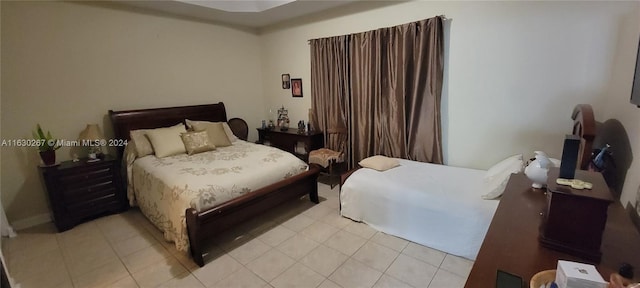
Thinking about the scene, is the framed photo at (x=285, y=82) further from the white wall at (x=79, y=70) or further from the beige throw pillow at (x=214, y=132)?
the beige throw pillow at (x=214, y=132)

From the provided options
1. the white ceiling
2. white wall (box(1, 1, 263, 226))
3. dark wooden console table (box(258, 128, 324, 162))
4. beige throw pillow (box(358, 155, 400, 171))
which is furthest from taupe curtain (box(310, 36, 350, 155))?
white wall (box(1, 1, 263, 226))

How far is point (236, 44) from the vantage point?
4.43m

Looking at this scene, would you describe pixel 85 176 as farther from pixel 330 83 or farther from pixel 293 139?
pixel 330 83

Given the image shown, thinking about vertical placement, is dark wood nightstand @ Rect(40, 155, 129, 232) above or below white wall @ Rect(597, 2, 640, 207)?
below

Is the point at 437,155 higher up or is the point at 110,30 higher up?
the point at 110,30

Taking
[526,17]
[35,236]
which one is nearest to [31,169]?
[35,236]

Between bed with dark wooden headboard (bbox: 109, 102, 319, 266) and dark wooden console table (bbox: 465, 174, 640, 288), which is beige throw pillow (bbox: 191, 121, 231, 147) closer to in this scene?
bed with dark wooden headboard (bbox: 109, 102, 319, 266)

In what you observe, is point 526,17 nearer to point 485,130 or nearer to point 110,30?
point 485,130

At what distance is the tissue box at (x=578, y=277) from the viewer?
739 millimetres

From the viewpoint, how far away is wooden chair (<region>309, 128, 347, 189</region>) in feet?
11.7

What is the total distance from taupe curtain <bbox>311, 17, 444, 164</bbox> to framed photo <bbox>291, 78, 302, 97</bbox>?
0.42 m

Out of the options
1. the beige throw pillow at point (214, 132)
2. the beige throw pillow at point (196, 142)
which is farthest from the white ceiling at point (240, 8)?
the beige throw pillow at point (196, 142)

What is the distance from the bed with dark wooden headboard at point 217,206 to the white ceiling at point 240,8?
126 cm

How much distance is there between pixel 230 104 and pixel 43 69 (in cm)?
216
